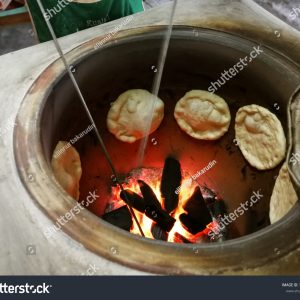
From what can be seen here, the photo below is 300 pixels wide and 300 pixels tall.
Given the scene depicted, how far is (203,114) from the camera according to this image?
258cm

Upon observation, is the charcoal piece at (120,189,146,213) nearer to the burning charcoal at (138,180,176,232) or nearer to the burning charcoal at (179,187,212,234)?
the burning charcoal at (138,180,176,232)

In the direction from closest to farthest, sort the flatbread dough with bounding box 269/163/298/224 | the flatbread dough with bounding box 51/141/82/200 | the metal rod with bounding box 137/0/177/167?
the flatbread dough with bounding box 269/163/298/224, the flatbread dough with bounding box 51/141/82/200, the metal rod with bounding box 137/0/177/167

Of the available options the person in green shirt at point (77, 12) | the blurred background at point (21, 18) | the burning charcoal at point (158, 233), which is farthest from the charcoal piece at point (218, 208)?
the blurred background at point (21, 18)

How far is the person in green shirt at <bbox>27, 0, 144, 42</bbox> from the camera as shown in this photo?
9.21 feet

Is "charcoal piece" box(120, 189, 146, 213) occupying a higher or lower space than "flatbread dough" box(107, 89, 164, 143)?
lower

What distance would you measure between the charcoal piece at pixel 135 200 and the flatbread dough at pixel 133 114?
0.38 metres

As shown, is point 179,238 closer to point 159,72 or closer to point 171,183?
point 171,183

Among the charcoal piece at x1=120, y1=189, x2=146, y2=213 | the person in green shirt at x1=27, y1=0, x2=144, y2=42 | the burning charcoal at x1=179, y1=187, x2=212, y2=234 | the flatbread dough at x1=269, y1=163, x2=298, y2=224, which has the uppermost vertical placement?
the person in green shirt at x1=27, y1=0, x2=144, y2=42

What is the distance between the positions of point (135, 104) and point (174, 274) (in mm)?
1329

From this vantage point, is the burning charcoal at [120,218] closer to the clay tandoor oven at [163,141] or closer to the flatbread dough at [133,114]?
the clay tandoor oven at [163,141]

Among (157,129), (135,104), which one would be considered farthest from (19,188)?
(157,129)

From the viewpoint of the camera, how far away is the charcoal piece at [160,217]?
257cm

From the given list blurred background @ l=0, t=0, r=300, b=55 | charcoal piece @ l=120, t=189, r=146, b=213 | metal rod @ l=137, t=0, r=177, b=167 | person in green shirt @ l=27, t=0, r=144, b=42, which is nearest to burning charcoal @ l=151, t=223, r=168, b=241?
charcoal piece @ l=120, t=189, r=146, b=213

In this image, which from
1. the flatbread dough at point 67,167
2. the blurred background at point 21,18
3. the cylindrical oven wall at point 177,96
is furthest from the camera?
the blurred background at point 21,18
